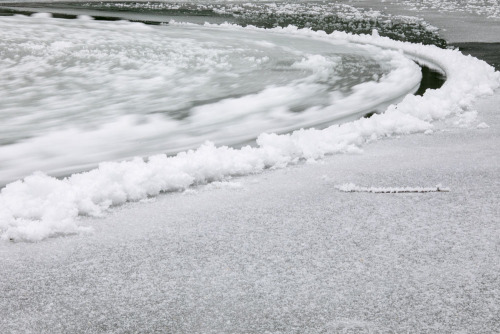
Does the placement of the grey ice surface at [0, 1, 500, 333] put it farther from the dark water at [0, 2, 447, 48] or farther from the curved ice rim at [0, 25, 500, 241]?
the dark water at [0, 2, 447, 48]

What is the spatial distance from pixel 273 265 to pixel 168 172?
81cm

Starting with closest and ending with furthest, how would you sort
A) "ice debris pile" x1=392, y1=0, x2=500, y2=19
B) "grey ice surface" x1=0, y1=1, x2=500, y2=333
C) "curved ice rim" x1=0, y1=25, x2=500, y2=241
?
1. "grey ice surface" x1=0, y1=1, x2=500, y2=333
2. "curved ice rim" x1=0, y1=25, x2=500, y2=241
3. "ice debris pile" x1=392, y1=0, x2=500, y2=19

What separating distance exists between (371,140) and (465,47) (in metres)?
4.87

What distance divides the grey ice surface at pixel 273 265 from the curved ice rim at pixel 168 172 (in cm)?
7

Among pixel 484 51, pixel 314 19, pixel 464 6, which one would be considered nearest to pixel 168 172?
pixel 484 51

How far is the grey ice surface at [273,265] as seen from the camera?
141 centimetres

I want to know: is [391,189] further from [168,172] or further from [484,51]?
[484,51]

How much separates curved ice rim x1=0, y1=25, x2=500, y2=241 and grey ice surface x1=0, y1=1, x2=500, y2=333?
7 cm

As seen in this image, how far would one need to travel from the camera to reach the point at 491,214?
204 centimetres

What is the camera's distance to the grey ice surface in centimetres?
141

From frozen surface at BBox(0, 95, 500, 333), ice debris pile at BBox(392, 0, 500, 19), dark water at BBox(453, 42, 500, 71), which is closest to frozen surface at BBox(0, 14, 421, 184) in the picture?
dark water at BBox(453, 42, 500, 71)

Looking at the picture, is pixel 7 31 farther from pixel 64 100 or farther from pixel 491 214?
pixel 491 214

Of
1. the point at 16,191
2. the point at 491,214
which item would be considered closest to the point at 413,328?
the point at 491,214

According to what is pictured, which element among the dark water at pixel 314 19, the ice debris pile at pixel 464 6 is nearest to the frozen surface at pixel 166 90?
the dark water at pixel 314 19
